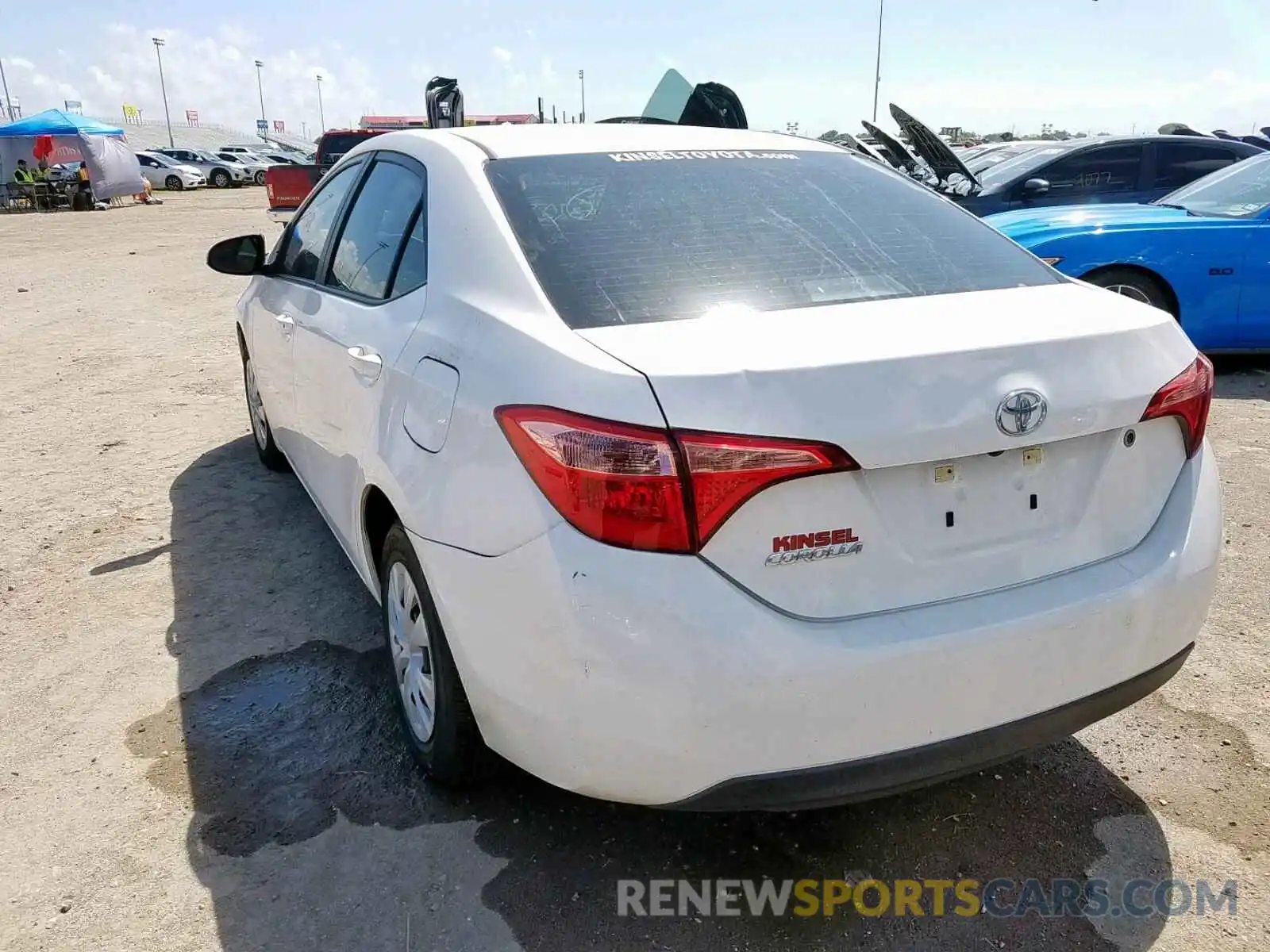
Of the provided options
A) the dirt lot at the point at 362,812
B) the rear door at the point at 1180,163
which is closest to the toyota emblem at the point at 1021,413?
the dirt lot at the point at 362,812

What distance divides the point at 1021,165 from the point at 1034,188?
88 centimetres

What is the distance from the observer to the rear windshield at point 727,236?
223 centimetres

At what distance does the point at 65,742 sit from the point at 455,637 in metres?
1.55

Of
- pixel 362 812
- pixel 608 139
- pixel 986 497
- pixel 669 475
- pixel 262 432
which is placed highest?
pixel 608 139

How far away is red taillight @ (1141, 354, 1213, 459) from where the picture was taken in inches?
83.2

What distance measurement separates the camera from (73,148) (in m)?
29.8

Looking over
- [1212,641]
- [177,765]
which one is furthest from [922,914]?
[177,765]

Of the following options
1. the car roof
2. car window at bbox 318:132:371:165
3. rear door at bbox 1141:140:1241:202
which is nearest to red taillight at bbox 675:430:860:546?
the car roof

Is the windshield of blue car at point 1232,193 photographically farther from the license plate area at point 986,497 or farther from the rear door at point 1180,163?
the license plate area at point 986,497

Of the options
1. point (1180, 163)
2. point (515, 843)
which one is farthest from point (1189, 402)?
point (1180, 163)

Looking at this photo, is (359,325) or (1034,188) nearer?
(359,325)

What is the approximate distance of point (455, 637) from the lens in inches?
86.7

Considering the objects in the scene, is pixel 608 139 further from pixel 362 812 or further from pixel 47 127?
pixel 47 127

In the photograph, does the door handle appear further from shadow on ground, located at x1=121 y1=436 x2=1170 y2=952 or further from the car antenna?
the car antenna
